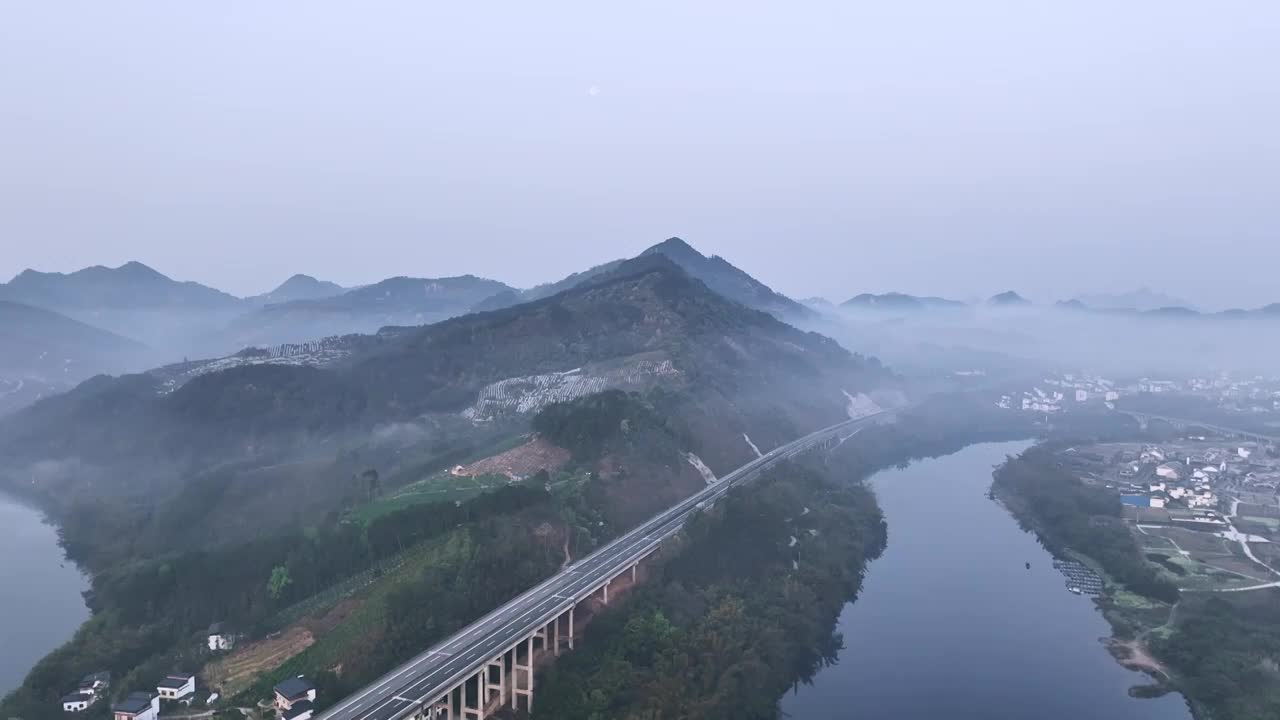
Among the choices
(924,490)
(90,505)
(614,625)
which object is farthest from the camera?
(924,490)

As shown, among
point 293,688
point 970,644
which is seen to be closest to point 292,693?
point 293,688

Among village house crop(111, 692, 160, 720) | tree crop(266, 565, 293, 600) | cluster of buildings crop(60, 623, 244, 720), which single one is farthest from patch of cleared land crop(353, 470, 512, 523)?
village house crop(111, 692, 160, 720)

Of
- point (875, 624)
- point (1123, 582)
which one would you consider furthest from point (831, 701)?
point (1123, 582)

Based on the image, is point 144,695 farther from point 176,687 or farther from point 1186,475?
point 1186,475

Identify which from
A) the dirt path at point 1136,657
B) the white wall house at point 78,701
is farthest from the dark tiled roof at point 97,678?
the dirt path at point 1136,657

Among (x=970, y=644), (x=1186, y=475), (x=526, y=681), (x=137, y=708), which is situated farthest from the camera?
(x=1186, y=475)

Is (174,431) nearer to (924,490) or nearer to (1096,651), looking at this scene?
(924,490)
